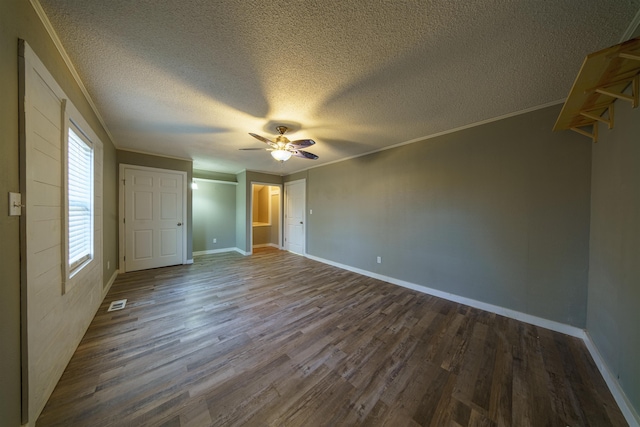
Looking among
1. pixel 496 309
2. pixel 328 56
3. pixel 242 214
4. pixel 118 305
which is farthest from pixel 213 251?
pixel 496 309

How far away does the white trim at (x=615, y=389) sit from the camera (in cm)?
116

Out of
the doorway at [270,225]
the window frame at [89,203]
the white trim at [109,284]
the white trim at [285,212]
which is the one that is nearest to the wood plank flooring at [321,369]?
the white trim at [109,284]

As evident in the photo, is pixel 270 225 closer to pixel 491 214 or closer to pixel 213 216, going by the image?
pixel 213 216

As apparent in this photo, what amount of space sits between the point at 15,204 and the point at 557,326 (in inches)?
171

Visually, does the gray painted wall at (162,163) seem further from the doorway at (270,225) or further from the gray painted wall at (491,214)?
the gray painted wall at (491,214)

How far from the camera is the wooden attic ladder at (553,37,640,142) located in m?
1.05

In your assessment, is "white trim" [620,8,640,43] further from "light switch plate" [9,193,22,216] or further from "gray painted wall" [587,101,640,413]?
"light switch plate" [9,193,22,216]

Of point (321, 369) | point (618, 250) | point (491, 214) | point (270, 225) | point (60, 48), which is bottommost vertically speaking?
point (321, 369)

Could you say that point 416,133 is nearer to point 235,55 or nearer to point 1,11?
point 235,55

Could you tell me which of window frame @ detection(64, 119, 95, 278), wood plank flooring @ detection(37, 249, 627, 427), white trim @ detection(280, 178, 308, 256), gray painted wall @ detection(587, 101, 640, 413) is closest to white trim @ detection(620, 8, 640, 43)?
gray painted wall @ detection(587, 101, 640, 413)

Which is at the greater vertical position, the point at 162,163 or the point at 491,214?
the point at 162,163

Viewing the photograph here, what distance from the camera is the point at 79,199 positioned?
1.94 meters

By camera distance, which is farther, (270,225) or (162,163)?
(270,225)

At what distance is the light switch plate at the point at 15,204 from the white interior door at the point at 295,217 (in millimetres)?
4384
